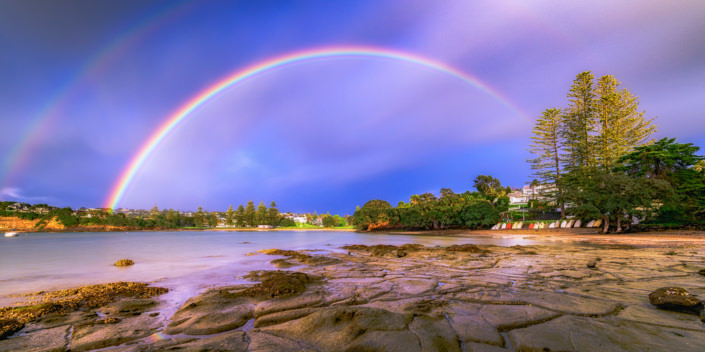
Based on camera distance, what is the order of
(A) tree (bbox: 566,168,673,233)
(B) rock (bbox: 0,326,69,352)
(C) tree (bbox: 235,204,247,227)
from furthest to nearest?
1. (C) tree (bbox: 235,204,247,227)
2. (A) tree (bbox: 566,168,673,233)
3. (B) rock (bbox: 0,326,69,352)

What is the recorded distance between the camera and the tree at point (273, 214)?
137500 millimetres

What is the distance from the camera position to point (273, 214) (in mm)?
138375

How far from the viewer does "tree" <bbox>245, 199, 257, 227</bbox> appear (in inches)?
5202

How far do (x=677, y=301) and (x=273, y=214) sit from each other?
141 meters

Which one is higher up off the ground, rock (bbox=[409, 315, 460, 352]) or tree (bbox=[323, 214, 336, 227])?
rock (bbox=[409, 315, 460, 352])

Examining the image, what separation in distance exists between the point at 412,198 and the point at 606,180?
55.1 m

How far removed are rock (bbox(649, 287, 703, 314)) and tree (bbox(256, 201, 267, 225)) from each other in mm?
138471

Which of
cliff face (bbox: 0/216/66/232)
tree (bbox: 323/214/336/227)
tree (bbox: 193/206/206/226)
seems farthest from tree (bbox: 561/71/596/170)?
cliff face (bbox: 0/216/66/232)

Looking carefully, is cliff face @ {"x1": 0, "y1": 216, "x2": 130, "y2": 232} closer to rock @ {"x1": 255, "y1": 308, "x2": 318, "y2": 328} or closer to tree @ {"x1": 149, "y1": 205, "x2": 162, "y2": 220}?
tree @ {"x1": 149, "y1": 205, "x2": 162, "y2": 220}

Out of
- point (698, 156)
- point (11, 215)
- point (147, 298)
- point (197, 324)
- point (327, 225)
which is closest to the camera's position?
point (197, 324)

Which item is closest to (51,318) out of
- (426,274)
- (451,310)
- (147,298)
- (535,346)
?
(147,298)

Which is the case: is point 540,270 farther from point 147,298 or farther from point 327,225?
point 327,225

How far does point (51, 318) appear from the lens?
14.5 ft

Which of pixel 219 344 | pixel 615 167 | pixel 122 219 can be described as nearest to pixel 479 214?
pixel 615 167
